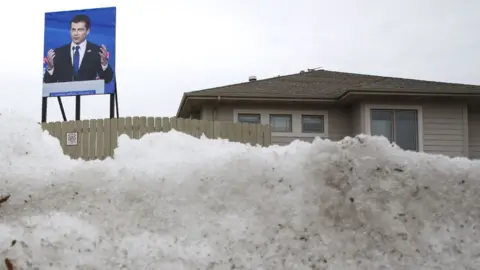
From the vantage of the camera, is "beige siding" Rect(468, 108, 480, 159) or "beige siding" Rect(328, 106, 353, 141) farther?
"beige siding" Rect(468, 108, 480, 159)

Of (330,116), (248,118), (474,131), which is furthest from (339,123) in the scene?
(474,131)

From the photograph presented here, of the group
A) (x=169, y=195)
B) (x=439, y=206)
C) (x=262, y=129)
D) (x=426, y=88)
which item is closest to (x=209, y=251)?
(x=169, y=195)

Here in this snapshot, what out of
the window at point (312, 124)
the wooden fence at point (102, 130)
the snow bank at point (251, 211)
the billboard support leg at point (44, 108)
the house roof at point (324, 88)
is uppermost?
the house roof at point (324, 88)

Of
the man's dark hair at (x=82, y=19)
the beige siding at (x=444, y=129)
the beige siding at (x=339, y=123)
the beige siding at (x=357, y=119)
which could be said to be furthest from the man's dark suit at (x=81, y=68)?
the beige siding at (x=444, y=129)

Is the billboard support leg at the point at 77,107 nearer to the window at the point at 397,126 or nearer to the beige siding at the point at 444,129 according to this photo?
the window at the point at 397,126

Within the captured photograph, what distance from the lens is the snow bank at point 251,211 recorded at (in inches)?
215

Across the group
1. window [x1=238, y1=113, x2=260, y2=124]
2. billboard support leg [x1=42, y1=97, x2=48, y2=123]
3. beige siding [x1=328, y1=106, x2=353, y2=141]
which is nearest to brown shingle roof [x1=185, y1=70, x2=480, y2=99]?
beige siding [x1=328, y1=106, x2=353, y2=141]

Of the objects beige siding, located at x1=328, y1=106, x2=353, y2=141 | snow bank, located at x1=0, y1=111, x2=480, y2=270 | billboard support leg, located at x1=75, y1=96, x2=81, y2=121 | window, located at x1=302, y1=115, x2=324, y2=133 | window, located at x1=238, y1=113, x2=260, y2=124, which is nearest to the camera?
snow bank, located at x1=0, y1=111, x2=480, y2=270

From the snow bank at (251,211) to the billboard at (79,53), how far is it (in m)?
8.28

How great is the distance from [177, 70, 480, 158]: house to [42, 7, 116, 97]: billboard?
2842 millimetres

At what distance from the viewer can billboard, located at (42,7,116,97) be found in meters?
14.5

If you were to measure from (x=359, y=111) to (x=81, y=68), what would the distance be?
871 centimetres

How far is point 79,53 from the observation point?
1462 cm

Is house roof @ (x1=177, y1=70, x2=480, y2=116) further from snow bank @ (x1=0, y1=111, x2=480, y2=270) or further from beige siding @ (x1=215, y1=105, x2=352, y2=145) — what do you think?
snow bank @ (x1=0, y1=111, x2=480, y2=270)
